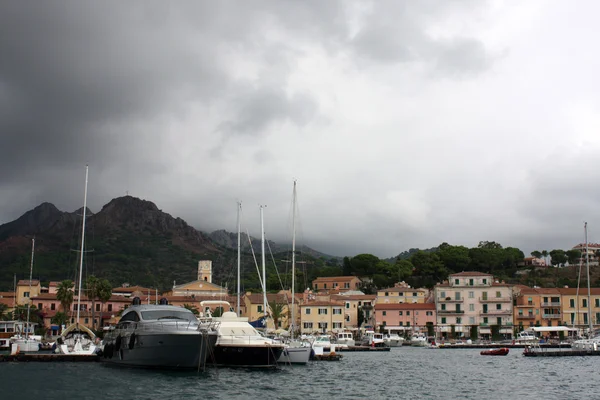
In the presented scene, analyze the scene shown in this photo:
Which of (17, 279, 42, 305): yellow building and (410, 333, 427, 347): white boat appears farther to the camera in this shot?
(17, 279, 42, 305): yellow building

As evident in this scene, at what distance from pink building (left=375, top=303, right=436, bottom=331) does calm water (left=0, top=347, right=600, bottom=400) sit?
217ft

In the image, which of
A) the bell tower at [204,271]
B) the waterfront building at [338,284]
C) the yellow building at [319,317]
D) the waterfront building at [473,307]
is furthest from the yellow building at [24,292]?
the waterfront building at [473,307]

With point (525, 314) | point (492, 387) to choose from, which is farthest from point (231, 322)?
point (525, 314)

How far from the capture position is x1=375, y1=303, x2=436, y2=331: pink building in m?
125

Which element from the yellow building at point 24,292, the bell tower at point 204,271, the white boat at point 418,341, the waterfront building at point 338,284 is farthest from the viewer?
the bell tower at point 204,271

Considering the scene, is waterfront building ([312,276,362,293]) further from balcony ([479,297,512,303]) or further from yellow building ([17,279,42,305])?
yellow building ([17,279,42,305])

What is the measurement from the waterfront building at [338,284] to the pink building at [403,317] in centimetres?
3863

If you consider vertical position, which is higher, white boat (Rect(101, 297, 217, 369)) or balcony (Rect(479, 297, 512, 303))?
balcony (Rect(479, 297, 512, 303))

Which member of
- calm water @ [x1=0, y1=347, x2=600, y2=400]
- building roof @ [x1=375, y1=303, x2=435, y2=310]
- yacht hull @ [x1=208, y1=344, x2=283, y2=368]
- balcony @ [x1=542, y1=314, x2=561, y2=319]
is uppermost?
building roof @ [x1=375, y1=303, x2=435, y2=310]

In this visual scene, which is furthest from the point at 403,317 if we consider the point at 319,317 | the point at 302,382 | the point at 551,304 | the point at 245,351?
the point at 302,382

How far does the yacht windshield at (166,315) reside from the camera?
49.9 m

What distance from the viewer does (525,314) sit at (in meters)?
125

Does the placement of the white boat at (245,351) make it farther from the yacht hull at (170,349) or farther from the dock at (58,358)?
the dock at (58,358)

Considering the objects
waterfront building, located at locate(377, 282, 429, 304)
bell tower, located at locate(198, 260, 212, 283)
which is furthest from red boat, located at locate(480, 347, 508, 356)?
bell tower, located at locate(198, 260, 212, 283)
